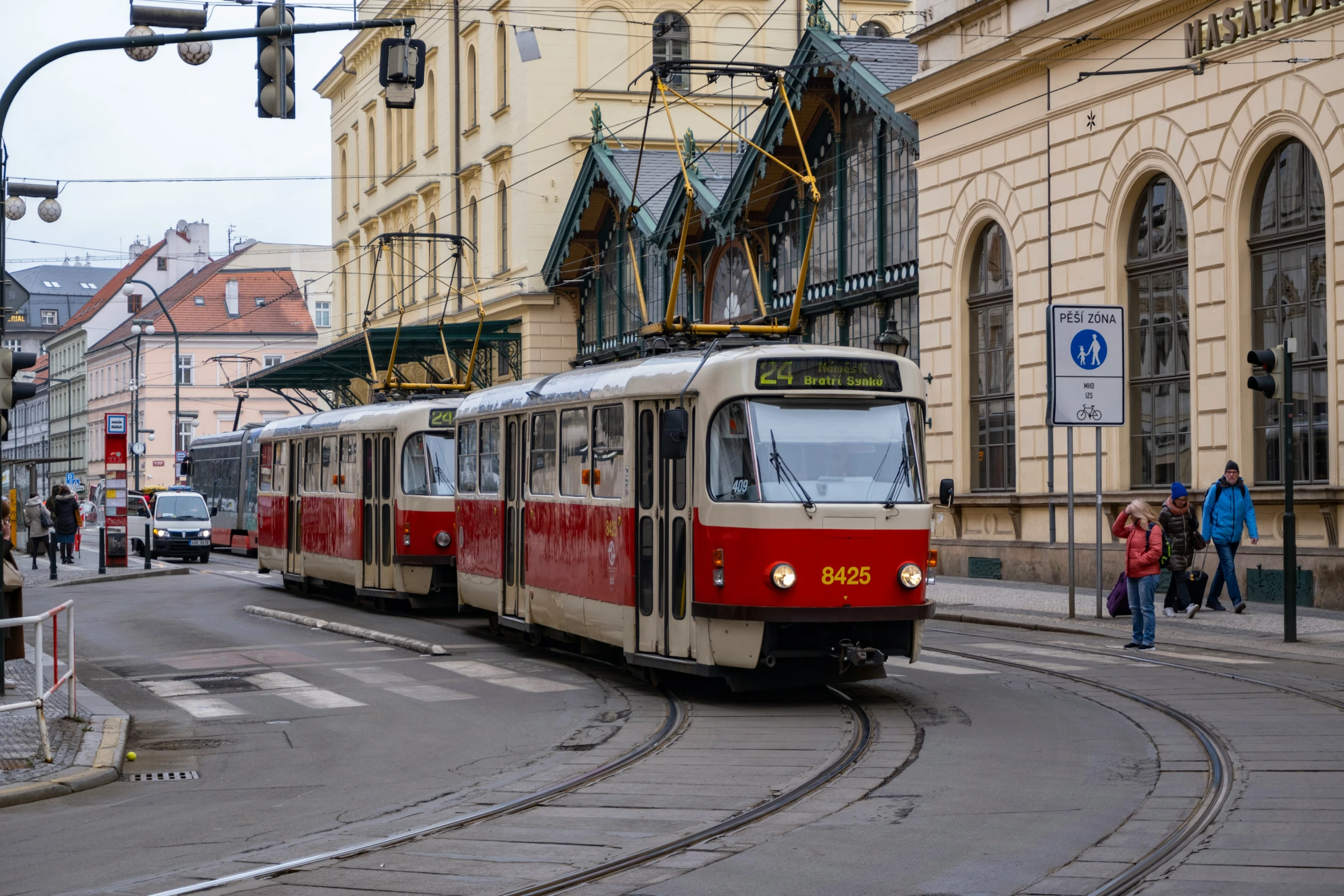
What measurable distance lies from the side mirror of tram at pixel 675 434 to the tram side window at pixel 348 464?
1261 cm

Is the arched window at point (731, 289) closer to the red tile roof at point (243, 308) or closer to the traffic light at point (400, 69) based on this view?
the traffic light at point (400, 69)

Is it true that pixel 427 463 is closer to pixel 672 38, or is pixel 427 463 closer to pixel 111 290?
pixel 672 38

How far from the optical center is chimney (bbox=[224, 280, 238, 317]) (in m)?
101

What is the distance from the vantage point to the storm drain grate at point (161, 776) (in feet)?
37.3

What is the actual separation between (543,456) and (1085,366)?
7369mm

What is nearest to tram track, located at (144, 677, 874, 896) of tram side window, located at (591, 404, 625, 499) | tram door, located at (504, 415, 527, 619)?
tram side window, located at (591, 404, 625, 499)

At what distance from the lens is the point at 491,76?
52.3 metres

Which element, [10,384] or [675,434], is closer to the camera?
[675,434]

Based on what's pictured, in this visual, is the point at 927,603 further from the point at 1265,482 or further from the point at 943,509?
the point at 943,509

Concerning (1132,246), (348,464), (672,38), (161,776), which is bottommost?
(161,776)

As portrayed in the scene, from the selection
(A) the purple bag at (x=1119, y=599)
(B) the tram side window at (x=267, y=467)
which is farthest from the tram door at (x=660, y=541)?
(B) the tram side window at (x=267, y=467)

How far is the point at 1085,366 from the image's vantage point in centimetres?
2139

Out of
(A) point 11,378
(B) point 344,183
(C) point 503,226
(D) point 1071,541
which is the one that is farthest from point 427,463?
(B) point 344,183

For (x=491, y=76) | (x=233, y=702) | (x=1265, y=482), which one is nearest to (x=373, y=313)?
(x=491, y=76)
